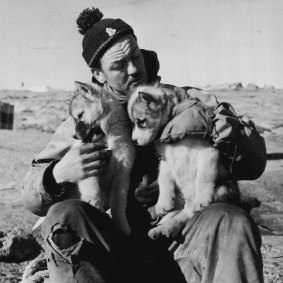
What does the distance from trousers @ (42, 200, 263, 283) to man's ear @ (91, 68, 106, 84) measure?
1.03 metres

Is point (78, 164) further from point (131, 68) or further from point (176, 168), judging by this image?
point (131, 68)

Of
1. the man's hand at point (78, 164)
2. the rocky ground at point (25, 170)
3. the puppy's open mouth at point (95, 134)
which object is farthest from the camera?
the rocky ground at point (25, 170)

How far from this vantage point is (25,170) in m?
6.80

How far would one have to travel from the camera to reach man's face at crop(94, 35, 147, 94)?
10.2ft

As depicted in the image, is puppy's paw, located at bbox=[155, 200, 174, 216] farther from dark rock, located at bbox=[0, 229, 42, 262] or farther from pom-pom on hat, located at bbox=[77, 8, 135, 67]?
dark rock, located at bbox=[0, 229, 42, 262]

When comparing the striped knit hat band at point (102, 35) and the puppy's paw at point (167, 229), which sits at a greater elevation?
the striped knit hat band at point (102, 35)

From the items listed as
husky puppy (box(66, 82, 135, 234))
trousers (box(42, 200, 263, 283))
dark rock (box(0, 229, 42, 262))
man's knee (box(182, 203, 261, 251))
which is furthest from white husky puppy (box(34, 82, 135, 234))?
dark rock (box(0, 229, 42, 262))

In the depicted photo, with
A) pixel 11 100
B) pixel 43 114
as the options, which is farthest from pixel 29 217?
pixel 11 100

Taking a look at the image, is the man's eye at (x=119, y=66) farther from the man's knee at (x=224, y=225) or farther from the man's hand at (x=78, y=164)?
the man's knee at (x=224, y=225)

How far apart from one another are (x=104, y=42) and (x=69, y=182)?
867 millimetres

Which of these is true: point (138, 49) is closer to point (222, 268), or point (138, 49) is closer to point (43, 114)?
point (222, 268)

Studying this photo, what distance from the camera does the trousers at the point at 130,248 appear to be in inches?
93.0

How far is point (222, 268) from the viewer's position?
2379 mm

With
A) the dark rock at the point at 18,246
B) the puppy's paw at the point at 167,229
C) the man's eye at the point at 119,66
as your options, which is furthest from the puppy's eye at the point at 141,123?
the dark rock at the point at 18,246
